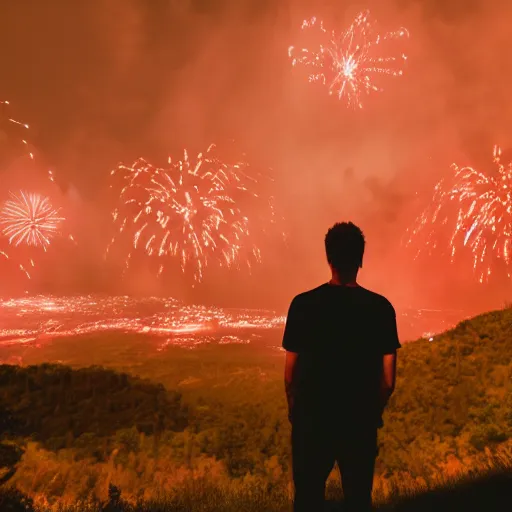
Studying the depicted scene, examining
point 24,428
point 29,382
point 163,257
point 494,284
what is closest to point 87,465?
point 24,428

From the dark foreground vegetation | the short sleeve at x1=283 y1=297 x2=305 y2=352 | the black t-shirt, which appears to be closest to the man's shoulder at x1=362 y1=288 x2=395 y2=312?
the black t-shirt

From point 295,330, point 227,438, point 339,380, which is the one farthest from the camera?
point 227,438

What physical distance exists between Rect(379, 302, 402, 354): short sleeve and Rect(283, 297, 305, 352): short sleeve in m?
0.59

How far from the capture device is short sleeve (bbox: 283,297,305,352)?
11.5 ft

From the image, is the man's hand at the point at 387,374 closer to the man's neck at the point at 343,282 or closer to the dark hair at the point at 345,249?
the man's neck at the point at 343,282

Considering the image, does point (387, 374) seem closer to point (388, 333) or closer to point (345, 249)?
point (388, 333)

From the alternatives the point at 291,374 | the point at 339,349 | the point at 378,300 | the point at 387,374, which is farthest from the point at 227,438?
the point at 378,300

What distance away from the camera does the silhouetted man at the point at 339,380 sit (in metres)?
3.41

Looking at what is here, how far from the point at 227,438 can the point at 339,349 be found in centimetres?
785

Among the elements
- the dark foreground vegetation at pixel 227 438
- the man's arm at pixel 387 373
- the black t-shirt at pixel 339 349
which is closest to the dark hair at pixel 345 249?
the black t-shirt at pixel 339 349

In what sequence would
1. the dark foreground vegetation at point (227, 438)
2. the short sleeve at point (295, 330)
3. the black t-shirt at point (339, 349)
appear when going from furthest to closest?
1. the dark foreground vegetation at point (227, 438)
2. the short sleeve at point (295, 330)
3. the black t-shirt at point (339, 349)

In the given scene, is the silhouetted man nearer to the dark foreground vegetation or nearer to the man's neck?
the man's neck

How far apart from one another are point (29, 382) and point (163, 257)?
145 metres

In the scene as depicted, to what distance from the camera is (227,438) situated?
34.2ft
